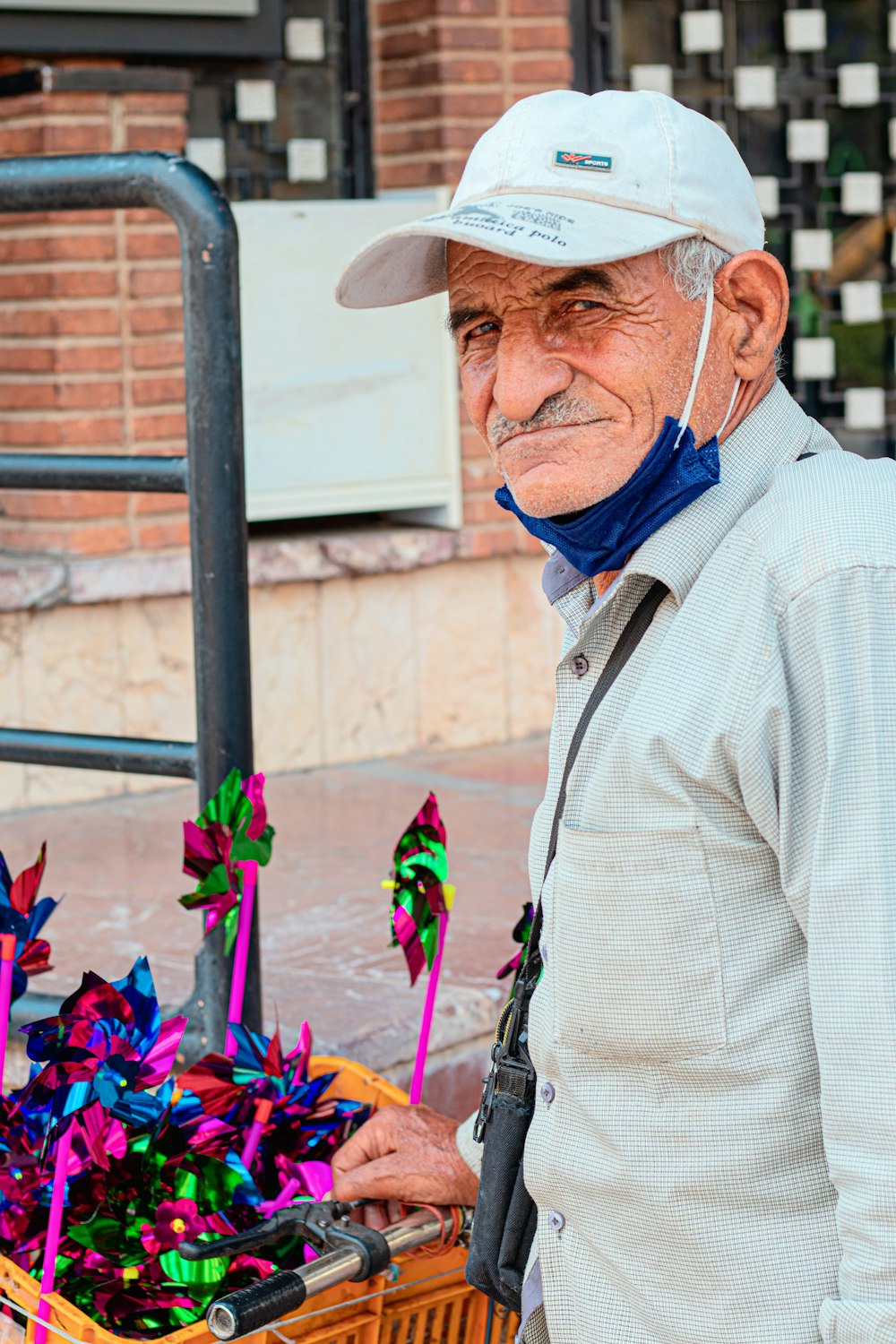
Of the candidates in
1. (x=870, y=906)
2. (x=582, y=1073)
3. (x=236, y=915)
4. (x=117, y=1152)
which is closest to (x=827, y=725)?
(x=870, y=906)

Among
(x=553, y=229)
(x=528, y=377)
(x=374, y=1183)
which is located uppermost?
(x=553, y=229)

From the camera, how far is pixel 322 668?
4820 millimetres

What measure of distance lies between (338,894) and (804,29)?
3.33m

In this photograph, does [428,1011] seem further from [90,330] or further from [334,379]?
[334,379]

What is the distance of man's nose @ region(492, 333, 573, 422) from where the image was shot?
1557mm

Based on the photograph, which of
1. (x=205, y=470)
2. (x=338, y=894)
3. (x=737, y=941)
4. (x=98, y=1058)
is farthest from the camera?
(x=338, y=894)

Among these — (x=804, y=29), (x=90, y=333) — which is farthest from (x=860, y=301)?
(x=90, y=333)

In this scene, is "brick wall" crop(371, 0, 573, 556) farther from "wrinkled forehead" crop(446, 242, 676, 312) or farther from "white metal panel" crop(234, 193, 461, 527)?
"wrinkled forehead" crop(446, 242, 676, 312)

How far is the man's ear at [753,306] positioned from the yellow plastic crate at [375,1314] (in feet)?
2.90

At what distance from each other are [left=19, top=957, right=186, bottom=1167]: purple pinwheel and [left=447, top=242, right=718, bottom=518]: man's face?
1.95 ft

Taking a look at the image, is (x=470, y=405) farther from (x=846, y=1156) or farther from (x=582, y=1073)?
(x=846, y=1156)

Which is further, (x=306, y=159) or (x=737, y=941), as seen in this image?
(x=306, y=159)

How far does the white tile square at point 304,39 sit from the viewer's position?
4.96 m

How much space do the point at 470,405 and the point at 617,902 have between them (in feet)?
1.62
